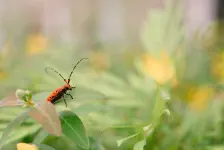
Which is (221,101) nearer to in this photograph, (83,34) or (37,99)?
(37,99)

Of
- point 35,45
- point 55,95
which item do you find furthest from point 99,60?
point 55,95

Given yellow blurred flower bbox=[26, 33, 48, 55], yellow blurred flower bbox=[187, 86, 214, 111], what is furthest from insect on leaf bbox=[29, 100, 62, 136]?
yellow blurred flower bbox=[26, 33, 48, 55]

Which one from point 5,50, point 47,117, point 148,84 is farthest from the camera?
point 5,50

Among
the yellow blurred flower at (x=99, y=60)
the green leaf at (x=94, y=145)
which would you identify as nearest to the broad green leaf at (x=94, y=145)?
the green leaf at (x=94, y=145)

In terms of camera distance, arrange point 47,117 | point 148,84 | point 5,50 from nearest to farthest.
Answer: point 47,117, point 148,84, point 5,50

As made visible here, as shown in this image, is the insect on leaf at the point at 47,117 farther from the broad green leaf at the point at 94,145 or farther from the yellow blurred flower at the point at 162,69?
the yellow blurred flower at the point at 162,69

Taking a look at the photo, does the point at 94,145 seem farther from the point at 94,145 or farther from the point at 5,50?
the point at 5,50

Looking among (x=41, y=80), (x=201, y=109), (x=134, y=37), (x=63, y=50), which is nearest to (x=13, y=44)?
(x=63, y=50)
